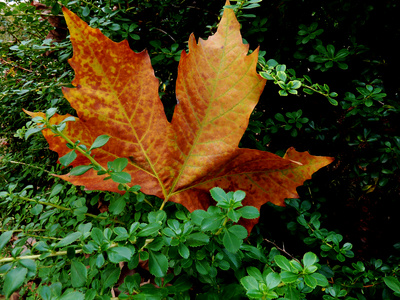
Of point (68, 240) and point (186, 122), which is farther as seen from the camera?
point (186, 122)

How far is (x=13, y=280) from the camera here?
1.41 feet

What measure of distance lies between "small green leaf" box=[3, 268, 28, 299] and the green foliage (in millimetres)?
145

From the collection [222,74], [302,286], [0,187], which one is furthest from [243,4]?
[0,187]

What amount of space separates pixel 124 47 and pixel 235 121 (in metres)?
0.35

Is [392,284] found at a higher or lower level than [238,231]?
lower

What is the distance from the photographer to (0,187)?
1.42 metres

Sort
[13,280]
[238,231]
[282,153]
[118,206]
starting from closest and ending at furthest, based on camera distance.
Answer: [13,280], [238,231], [118,206], [282,153]

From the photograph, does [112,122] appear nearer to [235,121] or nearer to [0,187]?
[235,121]

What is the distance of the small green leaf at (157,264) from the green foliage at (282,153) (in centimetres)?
2

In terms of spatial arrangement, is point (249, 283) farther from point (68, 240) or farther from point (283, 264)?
point (68, 240)

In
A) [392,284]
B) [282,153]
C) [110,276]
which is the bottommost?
[392,284]

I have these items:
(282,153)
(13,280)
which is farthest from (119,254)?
(282,153)

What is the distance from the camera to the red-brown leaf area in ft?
2.14

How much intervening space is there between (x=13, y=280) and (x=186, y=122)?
1.57 feet
